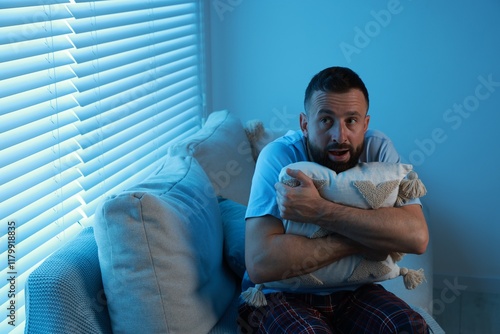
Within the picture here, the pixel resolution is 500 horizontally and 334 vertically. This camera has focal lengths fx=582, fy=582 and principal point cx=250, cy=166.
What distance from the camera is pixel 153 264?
142cm

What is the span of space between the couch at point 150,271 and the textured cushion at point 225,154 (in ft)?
0.75

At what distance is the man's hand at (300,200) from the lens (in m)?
1.51

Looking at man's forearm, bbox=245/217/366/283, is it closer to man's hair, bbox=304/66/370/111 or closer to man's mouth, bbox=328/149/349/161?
man's mouth, bbox=328/149/349/161

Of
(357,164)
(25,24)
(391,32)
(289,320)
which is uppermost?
(25,24)

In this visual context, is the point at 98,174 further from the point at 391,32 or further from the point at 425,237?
the point at 391,32

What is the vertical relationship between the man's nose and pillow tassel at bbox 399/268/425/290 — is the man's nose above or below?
above

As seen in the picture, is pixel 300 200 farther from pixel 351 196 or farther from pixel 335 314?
pixel 335 314

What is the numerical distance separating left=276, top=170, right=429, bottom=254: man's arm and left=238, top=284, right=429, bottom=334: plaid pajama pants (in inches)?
6.3

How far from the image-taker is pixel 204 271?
159 centimetres

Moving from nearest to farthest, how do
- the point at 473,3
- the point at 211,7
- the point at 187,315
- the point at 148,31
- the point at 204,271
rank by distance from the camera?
the point at 187,315, the point at 204,271, the point at 148,31, the point at 473,3, the point at 211,7

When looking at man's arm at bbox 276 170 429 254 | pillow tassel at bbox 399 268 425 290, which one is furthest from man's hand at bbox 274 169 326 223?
pillow tassel at bbox 399 268 425 290

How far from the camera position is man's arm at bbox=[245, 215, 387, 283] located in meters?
1.51

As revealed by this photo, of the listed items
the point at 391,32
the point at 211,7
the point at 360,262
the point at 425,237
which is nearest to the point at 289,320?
the point at 360,262

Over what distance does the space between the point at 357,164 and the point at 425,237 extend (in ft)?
0.88
